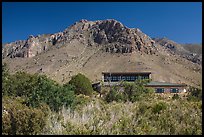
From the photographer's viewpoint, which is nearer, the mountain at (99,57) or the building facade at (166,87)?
the building facade at (166,87)

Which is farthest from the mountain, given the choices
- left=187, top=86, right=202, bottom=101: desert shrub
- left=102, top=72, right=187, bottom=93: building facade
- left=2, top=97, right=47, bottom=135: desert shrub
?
left=2, top=97, right=47, bottom=135: desert shrub

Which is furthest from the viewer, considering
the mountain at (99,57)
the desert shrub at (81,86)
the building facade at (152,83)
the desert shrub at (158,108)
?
the mountain at (99,57)

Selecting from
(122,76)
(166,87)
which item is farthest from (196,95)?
(122,76)

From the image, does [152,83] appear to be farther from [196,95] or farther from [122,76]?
[196,95]

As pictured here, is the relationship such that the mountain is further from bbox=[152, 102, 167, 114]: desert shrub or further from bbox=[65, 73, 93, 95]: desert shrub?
bbox=[152, 102, 167, 114]: desert shrub

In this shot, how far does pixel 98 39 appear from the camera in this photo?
485 feet

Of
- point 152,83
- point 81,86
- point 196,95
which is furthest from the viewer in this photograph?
point 152,83

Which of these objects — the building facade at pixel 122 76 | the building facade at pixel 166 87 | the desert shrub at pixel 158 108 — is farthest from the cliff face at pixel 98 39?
the desert shrub at pixel 158 108

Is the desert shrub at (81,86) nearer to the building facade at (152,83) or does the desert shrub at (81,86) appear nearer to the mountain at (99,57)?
the building facade at (152,83)

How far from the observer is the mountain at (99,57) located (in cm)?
10744

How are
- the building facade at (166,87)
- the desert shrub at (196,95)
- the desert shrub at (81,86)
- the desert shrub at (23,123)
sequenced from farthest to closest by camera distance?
the building facade at (166,87), the desert shrub at (81,86), the desert shrub at (196,95), the desert shrub at (23,123)

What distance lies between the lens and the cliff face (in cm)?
12975

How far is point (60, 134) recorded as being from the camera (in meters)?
7.29

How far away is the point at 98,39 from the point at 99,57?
1058 inches
